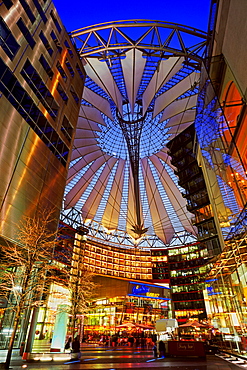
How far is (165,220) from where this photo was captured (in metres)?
55.8

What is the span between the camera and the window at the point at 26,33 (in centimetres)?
1756

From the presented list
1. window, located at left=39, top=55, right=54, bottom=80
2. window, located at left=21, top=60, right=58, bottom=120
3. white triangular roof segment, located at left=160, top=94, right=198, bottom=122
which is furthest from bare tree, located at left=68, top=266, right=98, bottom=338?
white triangular roof segment, located at left=160, top=94, right=198, bottom=122

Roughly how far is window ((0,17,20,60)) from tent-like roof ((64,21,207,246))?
1111 cm

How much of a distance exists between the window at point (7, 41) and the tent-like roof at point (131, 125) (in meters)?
11.1

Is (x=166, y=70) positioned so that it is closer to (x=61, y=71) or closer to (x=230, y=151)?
(x=61, y=71)

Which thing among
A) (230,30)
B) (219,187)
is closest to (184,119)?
(219,187)

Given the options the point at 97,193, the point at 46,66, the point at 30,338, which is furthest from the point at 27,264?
the point at 97,193

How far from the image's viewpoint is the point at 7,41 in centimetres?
1600

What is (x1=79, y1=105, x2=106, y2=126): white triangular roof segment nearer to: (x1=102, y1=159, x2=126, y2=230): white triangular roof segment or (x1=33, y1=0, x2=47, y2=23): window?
(x1=102, y1=159, x2=126, y2=230): white triangular roof segment

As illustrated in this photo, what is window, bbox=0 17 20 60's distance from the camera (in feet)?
51.0

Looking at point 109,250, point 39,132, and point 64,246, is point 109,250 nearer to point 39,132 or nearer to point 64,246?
point 64,246

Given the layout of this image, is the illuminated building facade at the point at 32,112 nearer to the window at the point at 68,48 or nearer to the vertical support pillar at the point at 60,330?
the window at the point at 68,48

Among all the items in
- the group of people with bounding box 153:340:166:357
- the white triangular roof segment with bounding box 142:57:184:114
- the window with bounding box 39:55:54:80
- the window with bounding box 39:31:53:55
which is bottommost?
the group of people with bounding box 153:340:166:357

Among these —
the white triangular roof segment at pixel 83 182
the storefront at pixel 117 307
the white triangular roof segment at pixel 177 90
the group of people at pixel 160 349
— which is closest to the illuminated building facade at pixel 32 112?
the group of people at pixel 160 349
